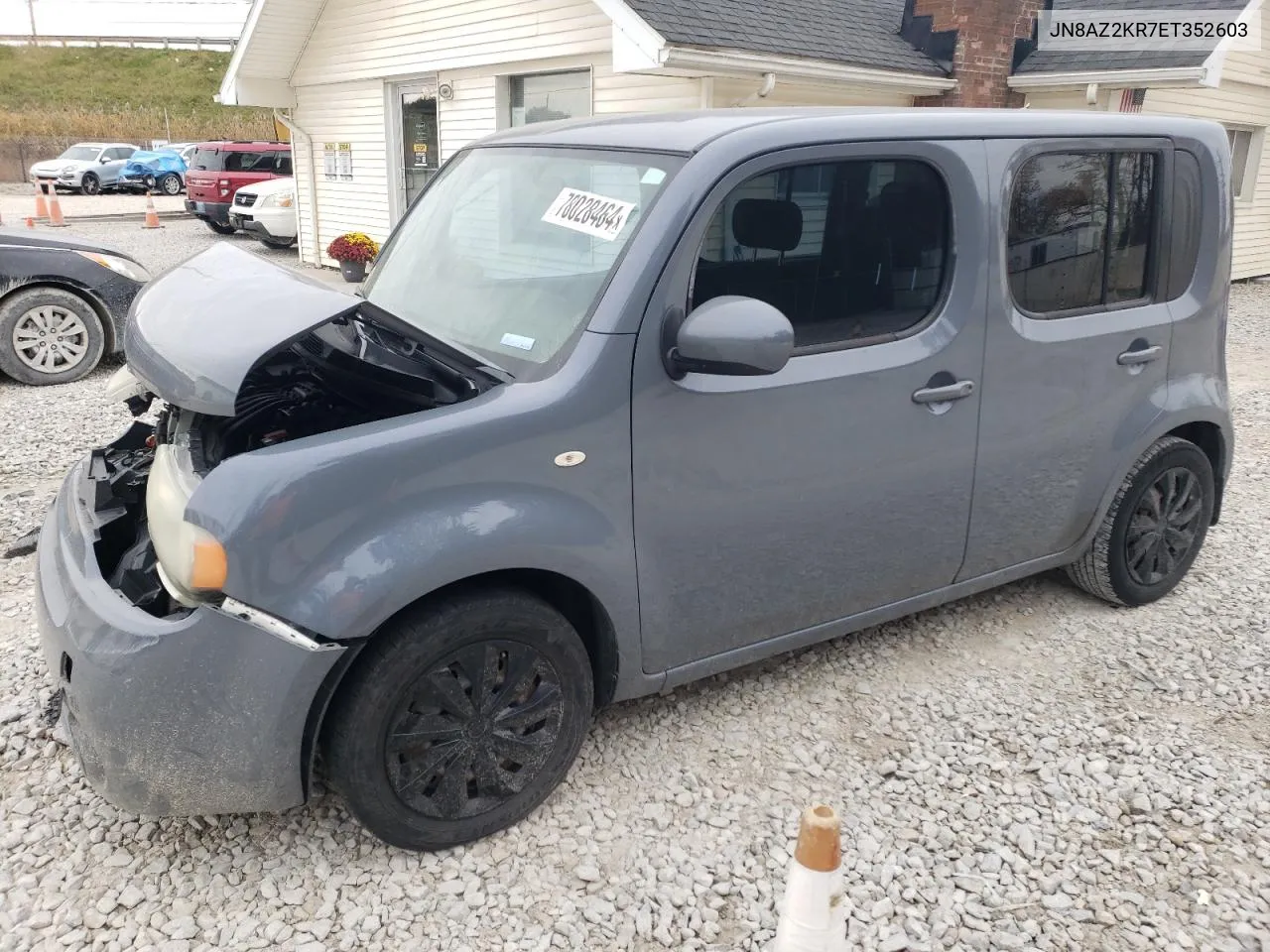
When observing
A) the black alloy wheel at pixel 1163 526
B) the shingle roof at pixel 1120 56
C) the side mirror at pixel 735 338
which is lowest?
the black alloy wheel at pixel 1163 526

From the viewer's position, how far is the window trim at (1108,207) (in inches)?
127

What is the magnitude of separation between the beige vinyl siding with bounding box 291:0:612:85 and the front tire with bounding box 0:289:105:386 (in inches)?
228

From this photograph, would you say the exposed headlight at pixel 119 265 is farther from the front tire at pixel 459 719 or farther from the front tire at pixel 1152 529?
the front tire at pixel 1152 529

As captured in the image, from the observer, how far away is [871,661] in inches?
145

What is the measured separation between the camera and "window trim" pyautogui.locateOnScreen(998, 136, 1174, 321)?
3217 millimetres

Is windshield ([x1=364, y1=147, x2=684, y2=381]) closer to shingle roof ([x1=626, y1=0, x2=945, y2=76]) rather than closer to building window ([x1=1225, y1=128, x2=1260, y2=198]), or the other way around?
shingle roof ([x1=626, y1=0, x2=945, y2=76])

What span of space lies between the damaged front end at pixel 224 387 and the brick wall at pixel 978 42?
10051mm

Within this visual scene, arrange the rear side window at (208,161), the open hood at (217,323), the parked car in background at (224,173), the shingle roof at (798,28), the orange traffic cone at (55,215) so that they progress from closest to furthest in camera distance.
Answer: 1. the open hood at (217,323)
2. the shingle roof at (798,28)
3. the parked car in background at (224,173)
4. the rear side window at (208,161)
5. the orange traffic cone at (55,215)

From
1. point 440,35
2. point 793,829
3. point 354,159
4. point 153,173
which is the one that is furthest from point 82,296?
point 153,173


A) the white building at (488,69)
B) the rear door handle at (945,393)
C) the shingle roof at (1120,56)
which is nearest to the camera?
the rear door handle at (945,393)

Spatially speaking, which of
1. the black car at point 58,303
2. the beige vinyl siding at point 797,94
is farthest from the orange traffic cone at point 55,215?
the beige vinyl siding at point 797,94

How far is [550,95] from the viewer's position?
11.5 m

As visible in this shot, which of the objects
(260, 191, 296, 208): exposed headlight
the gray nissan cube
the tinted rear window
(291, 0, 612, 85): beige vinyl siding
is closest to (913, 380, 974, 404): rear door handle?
the gray nissan cube

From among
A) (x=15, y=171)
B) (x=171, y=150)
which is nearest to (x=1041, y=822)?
(x=171, y=150)
